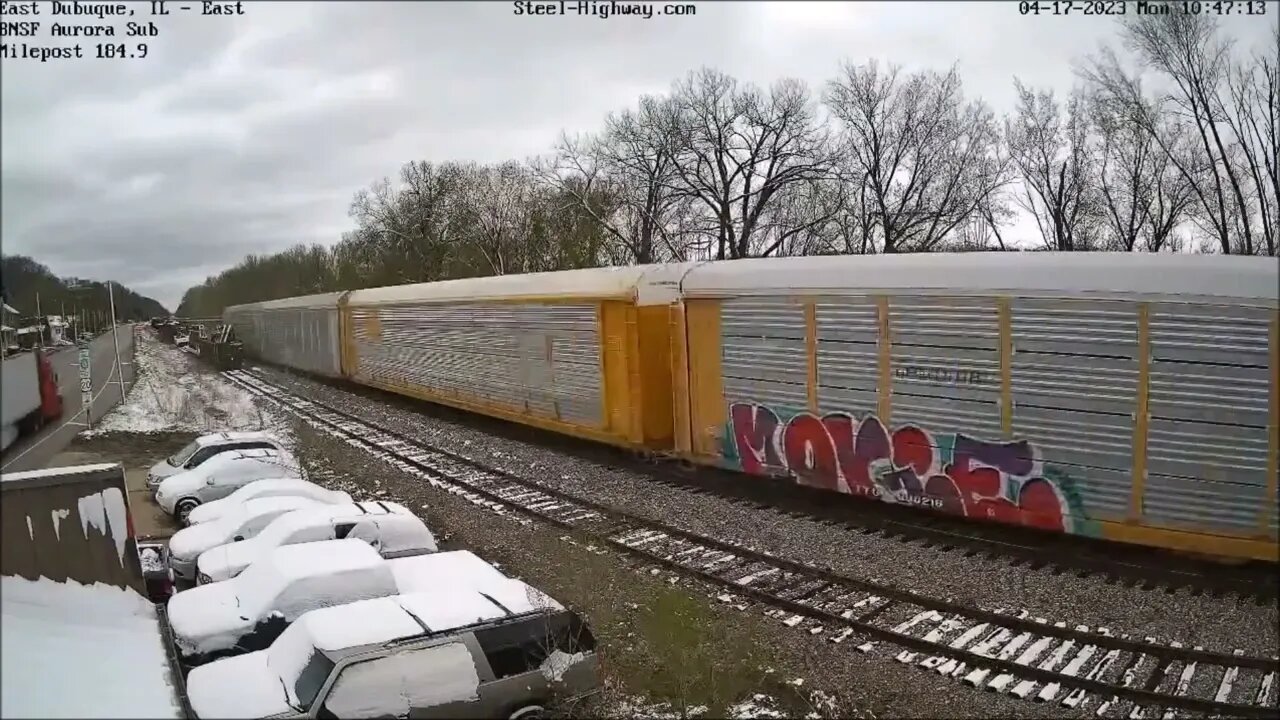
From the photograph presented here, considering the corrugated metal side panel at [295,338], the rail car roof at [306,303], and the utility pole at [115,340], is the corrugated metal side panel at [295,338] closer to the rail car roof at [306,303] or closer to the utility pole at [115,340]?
the rail car roof at [306,303]

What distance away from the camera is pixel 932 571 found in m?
7.14

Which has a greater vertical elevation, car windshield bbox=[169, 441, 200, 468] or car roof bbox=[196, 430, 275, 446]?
car roof bbox=[196, 430, 275, 446]

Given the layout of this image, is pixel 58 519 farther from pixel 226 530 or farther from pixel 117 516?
pixel 226 530

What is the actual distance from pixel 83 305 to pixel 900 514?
7.48 metres

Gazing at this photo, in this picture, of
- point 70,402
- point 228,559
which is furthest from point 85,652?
point 228,559

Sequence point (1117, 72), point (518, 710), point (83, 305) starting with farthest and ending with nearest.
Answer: point (83, 305), point (1117, 72), point (518, 710)

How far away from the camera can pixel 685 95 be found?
1218 cm

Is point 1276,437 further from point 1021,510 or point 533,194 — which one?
point 533,194

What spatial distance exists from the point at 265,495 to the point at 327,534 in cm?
218

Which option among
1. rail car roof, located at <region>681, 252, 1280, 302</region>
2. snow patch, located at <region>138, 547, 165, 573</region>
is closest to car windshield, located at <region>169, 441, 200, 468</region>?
snow patch, located at <region>138, 547, 165, 573</region>

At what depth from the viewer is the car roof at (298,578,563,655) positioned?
4809mm

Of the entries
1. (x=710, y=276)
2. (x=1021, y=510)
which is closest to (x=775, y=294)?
(x=710, y=276)

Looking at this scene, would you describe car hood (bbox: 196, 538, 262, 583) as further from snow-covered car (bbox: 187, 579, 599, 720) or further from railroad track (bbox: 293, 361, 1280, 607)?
railroad track (bbox: 293, 361, 1280, 607)

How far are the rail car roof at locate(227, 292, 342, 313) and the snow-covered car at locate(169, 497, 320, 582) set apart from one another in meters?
15.9
